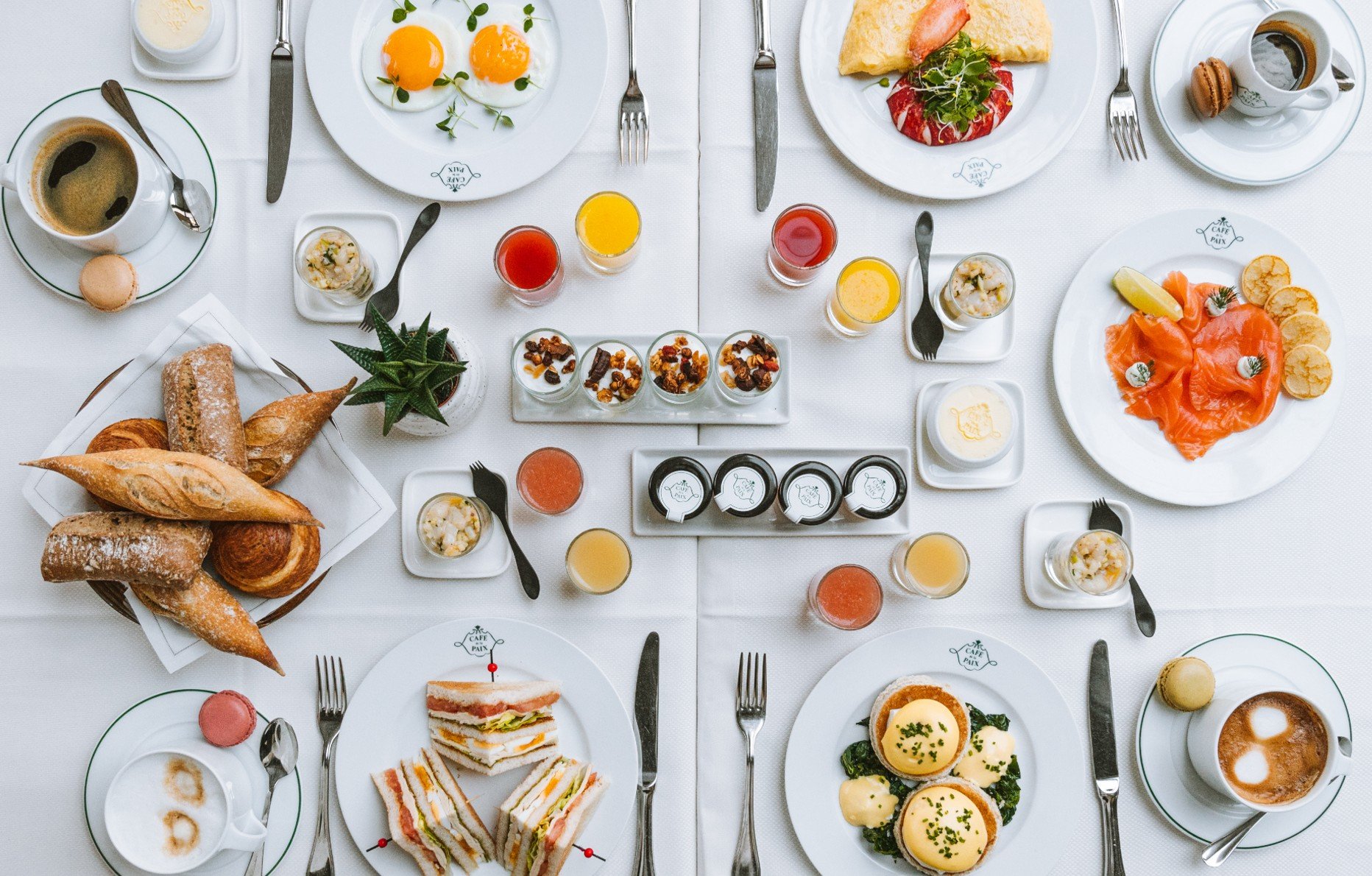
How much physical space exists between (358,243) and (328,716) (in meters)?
0.94

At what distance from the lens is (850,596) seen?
155 centimetres

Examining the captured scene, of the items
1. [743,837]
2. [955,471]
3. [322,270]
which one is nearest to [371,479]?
[322,270]

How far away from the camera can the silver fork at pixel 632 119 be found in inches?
65.5

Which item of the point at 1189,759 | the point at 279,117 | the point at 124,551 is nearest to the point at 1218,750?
the point at 1189,759

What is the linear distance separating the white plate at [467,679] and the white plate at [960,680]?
13.7 inches

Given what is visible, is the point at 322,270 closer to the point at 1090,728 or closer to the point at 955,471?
the point at 955,471

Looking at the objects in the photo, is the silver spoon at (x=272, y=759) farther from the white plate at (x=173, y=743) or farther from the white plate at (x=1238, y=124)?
the white plate at (x=1238, y=124)

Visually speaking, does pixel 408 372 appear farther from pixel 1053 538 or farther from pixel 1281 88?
pixel 1281 88

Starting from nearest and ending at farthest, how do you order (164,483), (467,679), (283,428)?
(164,483) < (283,428) < (467,679)

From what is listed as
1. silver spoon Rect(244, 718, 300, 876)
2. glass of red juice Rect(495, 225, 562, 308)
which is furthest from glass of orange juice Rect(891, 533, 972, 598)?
silver spoon Rect(244, 718, 300, 876)

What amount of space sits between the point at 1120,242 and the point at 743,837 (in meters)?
1.40

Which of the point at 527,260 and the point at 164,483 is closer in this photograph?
the point at 164,483

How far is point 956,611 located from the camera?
1669 mm

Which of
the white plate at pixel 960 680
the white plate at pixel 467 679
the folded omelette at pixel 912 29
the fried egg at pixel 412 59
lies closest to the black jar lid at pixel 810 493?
the white plate at pixel 960 680
